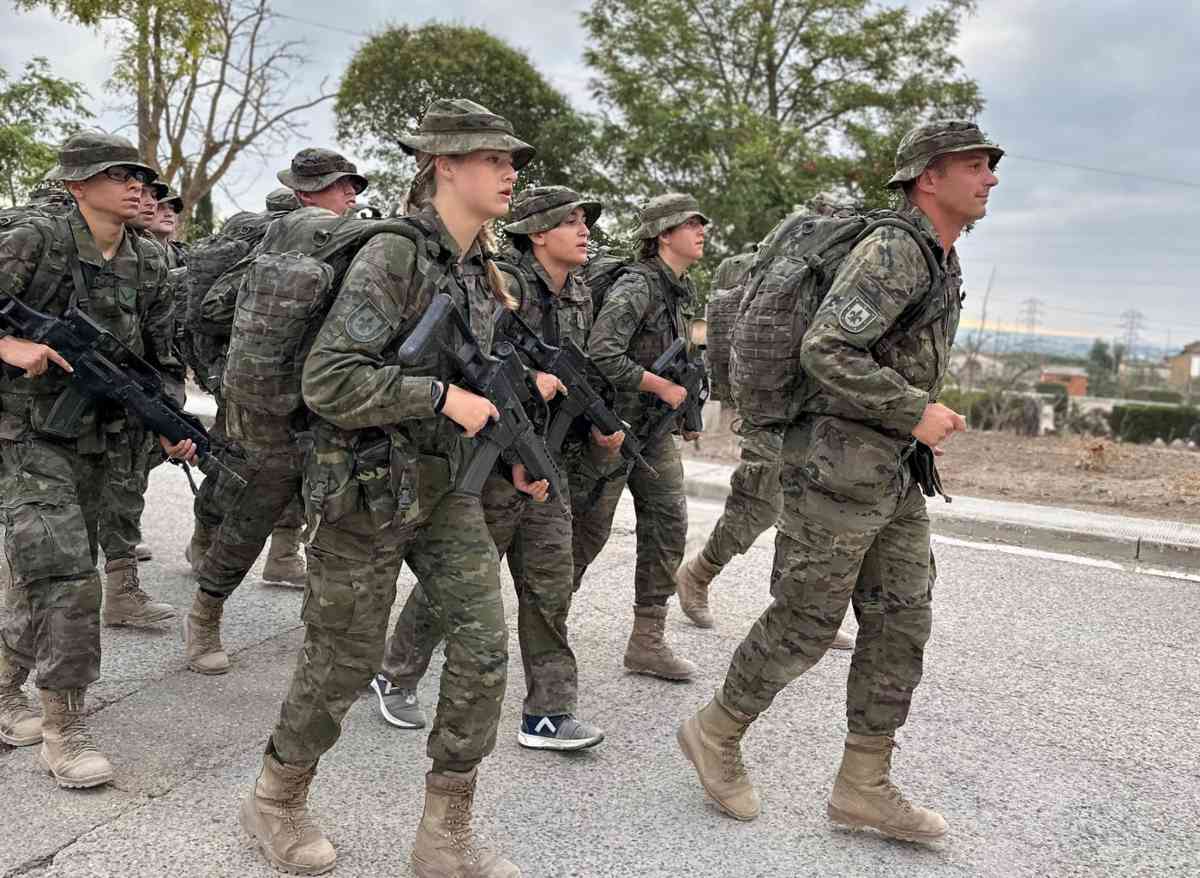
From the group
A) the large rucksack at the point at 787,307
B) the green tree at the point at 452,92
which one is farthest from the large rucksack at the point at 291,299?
the green tree at the point at 452,92

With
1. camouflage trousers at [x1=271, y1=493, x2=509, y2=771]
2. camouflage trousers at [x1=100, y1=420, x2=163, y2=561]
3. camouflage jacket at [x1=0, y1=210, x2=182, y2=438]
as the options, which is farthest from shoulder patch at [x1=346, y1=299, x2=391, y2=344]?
camouflage trousers at [x1=100, y1=420, x2=163, y2=561]

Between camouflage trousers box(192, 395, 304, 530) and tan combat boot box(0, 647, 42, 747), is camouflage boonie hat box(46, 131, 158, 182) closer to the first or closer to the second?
camouflage trousers box(192, 395, 304, 530)

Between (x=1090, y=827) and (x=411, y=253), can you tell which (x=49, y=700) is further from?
(x=1090, y=827)

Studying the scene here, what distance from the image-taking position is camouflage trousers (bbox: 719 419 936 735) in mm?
Answer: 3088

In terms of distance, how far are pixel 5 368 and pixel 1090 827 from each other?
3713 millimetres

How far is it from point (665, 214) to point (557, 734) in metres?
2.21

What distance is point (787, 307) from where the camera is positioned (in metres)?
3.18

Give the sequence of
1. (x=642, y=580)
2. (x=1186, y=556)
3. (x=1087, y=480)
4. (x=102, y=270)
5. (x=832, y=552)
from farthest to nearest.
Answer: (x=1087, y=480)
(x=1186, y=556)
(x=642, y=580)
(x=102, y=270)
(x=832, y=552)

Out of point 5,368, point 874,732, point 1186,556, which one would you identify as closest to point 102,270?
point 5,368

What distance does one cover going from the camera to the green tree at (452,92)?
1317 centimetres

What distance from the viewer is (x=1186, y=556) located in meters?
6.66

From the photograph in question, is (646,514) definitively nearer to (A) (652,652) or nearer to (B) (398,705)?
(A) (652,652)

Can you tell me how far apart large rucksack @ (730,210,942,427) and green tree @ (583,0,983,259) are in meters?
9.81

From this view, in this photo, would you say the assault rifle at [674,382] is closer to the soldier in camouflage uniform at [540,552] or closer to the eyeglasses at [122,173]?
the soldier in camouflage uniform at [540,552]
